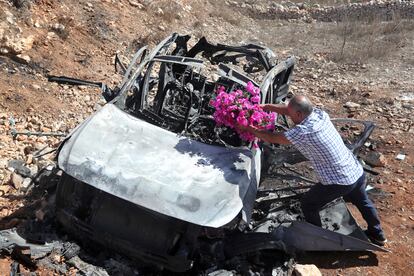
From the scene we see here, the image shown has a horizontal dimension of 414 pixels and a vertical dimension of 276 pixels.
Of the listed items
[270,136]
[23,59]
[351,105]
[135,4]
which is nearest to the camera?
[270,136]

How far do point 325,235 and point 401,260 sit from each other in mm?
1063

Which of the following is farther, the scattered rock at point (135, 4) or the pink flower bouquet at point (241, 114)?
the scattered rock at point (135, 4)

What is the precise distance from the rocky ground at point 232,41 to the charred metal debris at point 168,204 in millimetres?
433

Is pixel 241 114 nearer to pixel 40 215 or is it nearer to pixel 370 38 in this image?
pixel 40 215

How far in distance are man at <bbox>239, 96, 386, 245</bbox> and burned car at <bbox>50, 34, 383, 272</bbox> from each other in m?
0.27

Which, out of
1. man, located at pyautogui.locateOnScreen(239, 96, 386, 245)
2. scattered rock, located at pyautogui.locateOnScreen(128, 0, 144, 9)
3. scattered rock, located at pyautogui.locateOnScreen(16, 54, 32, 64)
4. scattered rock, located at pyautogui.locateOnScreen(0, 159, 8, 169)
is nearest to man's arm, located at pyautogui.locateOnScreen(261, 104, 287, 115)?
man, located at pyautogui.locateOnScreen(239, 96, 386, 245)

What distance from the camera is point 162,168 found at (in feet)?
14.6

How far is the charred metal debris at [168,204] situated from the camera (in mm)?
4277

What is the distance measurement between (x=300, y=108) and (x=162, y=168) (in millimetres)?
1441

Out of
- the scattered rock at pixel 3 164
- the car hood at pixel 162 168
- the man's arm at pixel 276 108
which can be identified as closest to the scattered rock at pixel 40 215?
the car hood at pixel 162 168

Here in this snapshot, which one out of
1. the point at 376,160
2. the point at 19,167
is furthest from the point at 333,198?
the point at 19,167

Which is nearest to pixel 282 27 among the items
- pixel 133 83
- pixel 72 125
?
pixel 72 125

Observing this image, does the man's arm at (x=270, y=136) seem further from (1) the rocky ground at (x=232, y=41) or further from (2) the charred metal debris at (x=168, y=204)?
(1) the rocky ground at (x=232, y=41)

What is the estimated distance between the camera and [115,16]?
1096 cm
